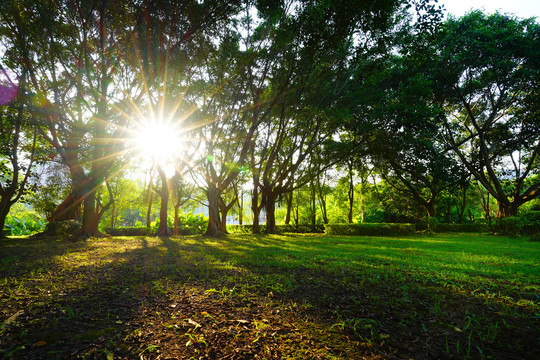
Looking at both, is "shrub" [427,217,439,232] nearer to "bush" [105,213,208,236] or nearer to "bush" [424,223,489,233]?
"bush" [424,223,489,233]

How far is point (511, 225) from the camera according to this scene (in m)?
16.8

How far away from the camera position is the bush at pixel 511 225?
1622 cm

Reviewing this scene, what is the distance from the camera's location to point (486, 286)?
418 cm

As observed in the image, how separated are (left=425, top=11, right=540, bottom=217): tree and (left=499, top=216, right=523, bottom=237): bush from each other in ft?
15.0

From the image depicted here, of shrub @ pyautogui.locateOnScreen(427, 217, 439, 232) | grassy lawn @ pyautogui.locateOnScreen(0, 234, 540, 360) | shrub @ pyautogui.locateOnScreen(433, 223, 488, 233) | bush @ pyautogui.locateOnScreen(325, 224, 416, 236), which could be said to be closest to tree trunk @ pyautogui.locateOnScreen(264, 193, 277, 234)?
bush @ pyautogui.locateOnScreen(325, 224, 416, 236)

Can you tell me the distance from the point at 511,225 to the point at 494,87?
10.6 metres

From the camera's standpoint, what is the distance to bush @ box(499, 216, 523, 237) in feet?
53.2

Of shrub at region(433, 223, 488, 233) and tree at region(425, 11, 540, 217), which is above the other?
tree at region(425, 11, 540, 217)

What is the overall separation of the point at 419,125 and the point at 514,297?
13313 mm

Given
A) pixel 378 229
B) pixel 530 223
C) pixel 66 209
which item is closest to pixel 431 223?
pixel 378 229

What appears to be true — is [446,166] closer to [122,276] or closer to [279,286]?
[279,286]

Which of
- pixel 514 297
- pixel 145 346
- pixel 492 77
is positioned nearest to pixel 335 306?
pixel 145 346

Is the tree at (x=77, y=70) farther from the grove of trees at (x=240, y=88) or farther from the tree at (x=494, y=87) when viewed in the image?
the tree at (x=494, y=87)

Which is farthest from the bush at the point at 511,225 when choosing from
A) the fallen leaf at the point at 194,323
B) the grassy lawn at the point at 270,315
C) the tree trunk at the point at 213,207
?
the fallen leaf at the point at 194,323
